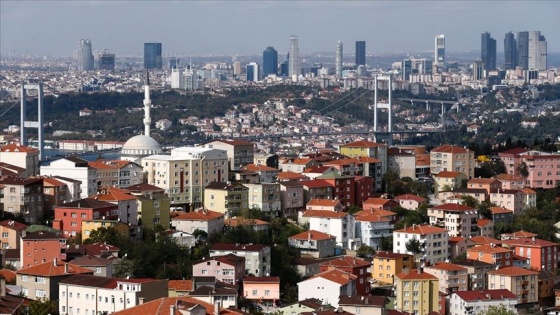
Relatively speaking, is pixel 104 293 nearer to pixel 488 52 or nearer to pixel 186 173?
pixel 186 173

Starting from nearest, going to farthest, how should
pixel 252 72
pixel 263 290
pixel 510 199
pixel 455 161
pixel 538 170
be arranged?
pixel 263 290 < pixel 510 199 < pixel 538 170 < pixel 455 161 < pixel 252 72

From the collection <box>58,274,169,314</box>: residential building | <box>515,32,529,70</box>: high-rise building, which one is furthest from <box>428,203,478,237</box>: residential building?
<box>515,32,529,70</box>: high-rise building

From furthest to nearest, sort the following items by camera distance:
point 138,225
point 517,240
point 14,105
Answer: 1. point 14,105
2. point 517,240
3. point 138,225

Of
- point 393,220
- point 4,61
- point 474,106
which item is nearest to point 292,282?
point 393,220

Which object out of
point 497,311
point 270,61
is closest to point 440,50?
point 270,61

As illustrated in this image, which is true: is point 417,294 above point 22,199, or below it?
below

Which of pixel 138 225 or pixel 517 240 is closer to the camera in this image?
pixel 138 225

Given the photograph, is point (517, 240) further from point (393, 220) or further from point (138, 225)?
point (138, 225)

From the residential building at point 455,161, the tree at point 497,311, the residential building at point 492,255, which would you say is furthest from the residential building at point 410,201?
the tree at point 497,311
